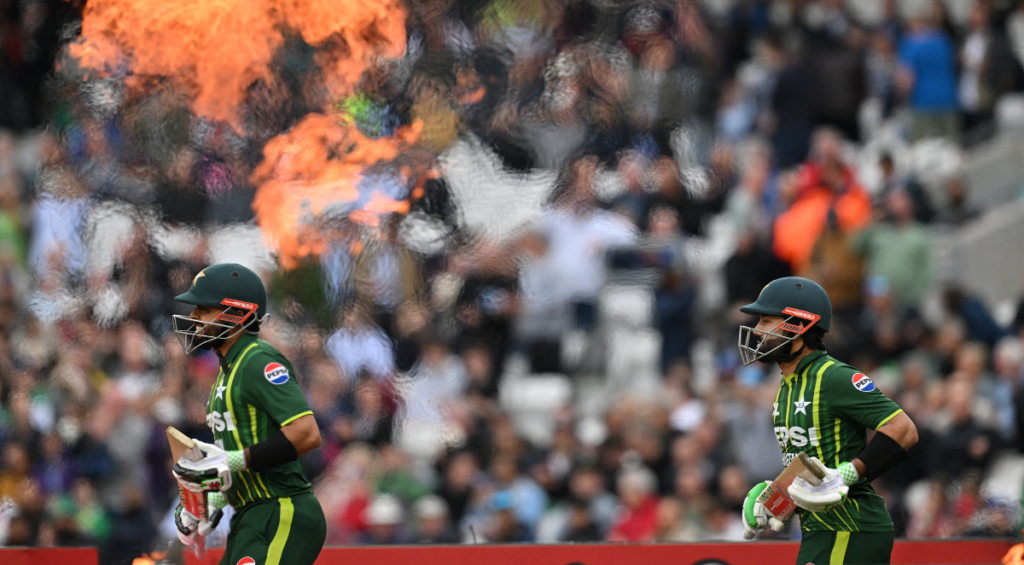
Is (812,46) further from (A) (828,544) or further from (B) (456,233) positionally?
(A) (828,544)

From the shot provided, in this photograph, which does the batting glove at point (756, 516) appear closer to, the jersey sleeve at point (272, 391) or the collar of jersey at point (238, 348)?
the jersey sleeve at point (272, 391)

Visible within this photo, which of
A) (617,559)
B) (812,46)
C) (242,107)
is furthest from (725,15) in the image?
(617,559)

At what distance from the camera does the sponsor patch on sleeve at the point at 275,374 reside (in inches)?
210

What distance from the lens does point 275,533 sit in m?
5.30

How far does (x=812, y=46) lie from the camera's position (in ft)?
39.0

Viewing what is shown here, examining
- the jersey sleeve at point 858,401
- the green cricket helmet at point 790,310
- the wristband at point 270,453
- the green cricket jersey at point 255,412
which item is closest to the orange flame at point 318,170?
the green cricket jersey at point 255,412

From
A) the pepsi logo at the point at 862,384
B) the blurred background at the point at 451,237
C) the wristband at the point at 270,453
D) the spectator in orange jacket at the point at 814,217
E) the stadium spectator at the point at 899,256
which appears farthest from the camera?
the spectator in orange jacket at the point at 814,217

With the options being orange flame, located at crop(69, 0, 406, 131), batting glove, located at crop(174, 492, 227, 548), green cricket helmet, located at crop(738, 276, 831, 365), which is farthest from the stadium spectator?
batting glove, located at crop(174, 492, 227, 548)

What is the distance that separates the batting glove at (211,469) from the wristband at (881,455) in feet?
8.27

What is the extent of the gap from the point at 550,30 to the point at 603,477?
4.36 meters

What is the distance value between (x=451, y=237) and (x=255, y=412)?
217 inches

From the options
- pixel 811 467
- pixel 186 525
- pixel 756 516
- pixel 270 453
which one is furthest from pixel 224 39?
pixel 811 467

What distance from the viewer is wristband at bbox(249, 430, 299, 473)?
521cm

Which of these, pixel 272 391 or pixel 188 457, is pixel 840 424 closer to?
pixel 272 391
